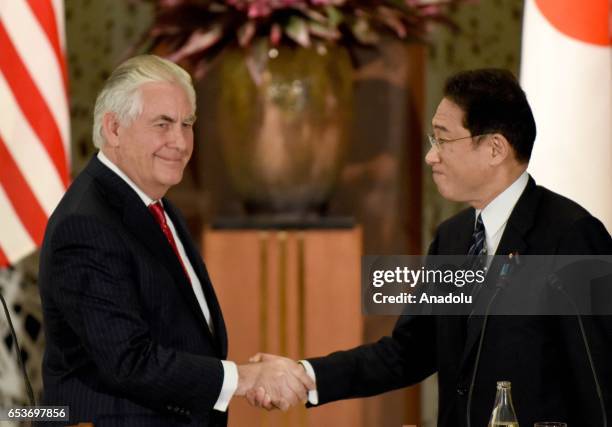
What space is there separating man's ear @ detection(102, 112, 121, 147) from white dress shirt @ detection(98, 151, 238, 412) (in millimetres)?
39

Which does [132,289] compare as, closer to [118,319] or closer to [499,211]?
[118,319]

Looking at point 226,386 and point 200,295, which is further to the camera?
point 200,295

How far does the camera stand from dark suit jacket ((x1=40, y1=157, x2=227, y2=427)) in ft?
7.00

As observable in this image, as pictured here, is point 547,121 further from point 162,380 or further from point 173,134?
point 162,380

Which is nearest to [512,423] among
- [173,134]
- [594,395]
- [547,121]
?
[594,395]

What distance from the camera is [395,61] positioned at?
13.5 feet

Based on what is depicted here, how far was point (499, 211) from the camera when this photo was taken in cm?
235

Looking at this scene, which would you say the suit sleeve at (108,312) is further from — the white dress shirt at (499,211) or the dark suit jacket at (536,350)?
the white dress shirt at (499,211)

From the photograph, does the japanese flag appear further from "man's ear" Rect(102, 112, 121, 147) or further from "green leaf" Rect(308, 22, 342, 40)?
"man's ear" Rect(102, 112, 121, 147)

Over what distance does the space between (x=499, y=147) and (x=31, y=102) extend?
165 cm

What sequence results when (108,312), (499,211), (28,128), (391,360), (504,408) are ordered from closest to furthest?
(504,408) → (108,312) → (499,211) → (391,360) → (28,128)

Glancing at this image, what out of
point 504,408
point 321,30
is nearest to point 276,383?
point 504,408

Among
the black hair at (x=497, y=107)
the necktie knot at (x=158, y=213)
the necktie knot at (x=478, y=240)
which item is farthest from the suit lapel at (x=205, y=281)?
the black hair at (x=497, y=107)

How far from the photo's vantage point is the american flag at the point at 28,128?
325 centimetres
